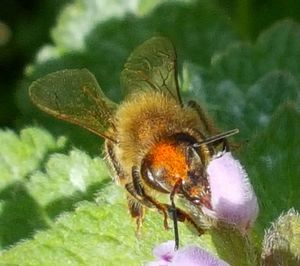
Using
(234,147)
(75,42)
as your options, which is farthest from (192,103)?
(75,42)

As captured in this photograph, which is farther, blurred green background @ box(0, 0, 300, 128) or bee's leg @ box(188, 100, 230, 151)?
blurred green background @ box(0, 0, 300, 128)

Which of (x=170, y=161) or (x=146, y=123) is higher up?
(x=146, y=123)

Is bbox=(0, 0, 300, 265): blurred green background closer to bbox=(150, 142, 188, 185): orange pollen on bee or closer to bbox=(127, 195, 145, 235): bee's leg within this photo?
bbox=(127, 195, 145, 235): bee's leg

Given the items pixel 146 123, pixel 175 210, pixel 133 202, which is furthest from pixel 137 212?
pixel 146 123

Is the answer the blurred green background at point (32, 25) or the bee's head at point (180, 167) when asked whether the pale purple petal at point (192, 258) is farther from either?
the blurred green background at point (32, 25)

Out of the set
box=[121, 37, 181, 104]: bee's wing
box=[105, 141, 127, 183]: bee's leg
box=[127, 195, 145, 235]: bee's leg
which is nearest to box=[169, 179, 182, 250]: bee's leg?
box=[127, 195, 145, 235]: bee's leg

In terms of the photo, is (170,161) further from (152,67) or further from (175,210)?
(152,67)
